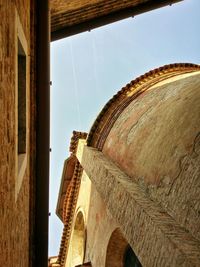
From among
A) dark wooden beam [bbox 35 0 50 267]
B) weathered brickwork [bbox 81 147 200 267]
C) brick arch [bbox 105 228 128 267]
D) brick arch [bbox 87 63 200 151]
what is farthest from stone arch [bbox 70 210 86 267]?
dark wooden beam [bbox 35 0 50 267]

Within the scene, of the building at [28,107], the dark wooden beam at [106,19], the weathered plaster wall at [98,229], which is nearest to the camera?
the building at [28,107]

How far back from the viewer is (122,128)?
8.12 metres

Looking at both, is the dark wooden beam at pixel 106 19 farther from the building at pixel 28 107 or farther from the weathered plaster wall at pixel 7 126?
the weathered plaster wall at pixel 7 126

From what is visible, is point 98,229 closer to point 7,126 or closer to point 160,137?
point 160,137

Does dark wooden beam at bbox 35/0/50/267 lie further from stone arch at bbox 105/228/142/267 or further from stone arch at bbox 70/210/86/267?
stone arch at bbox 70/210/86/267

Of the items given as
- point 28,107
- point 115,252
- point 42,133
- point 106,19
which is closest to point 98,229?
point 115,252

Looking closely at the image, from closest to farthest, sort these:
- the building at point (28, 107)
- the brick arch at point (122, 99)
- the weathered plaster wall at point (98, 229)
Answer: the building at point (28, 107), the weathered plaster wall at point (98, 229), the brick arch at point (122, 99)

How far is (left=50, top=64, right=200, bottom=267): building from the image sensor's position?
15.0 feet

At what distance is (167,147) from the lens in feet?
18.4

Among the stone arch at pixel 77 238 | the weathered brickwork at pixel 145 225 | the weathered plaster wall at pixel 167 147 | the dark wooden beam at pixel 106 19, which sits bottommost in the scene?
the stone arch at pixel 77 238

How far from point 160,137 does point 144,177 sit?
2.34 feet

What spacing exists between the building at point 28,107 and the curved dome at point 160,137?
5.64ft

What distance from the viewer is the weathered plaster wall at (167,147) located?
4.69m

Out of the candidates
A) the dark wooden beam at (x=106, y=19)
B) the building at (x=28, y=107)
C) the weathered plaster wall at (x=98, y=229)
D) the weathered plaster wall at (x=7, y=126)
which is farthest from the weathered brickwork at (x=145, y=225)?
the dark wooden beam at (x=106, y=19)
